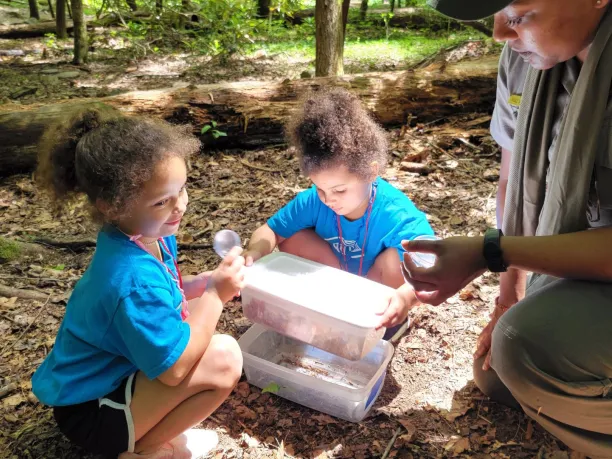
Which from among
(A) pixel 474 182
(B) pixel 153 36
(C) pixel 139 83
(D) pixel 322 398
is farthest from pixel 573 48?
(B) pixel 153 36

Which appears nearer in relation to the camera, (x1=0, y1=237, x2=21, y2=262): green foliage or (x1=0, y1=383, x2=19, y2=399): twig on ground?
(x1=0, y1=383, x2=19, y2=399): twig on ground

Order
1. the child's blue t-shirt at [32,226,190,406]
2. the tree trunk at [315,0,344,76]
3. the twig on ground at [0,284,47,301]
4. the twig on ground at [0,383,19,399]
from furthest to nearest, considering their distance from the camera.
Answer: the tree trunk at [315,0,344,76] → the twig on ground at [0,284,47,301] → the twig on ground at [0,383,19,399] → the child's blue t-shirt at [32,226,190,406]

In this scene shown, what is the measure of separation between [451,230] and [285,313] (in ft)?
5.05

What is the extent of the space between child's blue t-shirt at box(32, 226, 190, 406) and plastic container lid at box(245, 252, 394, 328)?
44 centimetres

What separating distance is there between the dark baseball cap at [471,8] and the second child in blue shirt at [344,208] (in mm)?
813

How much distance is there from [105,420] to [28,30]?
10030 mm

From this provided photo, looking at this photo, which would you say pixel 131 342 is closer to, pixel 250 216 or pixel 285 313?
pixel 285 313

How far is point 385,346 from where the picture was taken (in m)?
2.18

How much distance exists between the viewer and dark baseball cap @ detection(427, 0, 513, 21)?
1.38 metres

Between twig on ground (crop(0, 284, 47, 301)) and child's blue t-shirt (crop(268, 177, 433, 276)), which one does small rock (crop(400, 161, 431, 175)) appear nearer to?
child's blue t-shirt (crop(268, 177, 433, 276))

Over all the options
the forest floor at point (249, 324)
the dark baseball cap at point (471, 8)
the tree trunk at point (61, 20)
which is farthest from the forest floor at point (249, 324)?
the tree trunk at point (61, 20)

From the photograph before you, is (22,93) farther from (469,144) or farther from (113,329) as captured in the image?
(113,329)

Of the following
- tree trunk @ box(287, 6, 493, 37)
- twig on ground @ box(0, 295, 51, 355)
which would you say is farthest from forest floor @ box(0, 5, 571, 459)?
tree trunk @ box(287, 6, 493, 37)

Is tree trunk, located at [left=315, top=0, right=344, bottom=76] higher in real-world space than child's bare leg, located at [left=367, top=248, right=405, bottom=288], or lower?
higher
